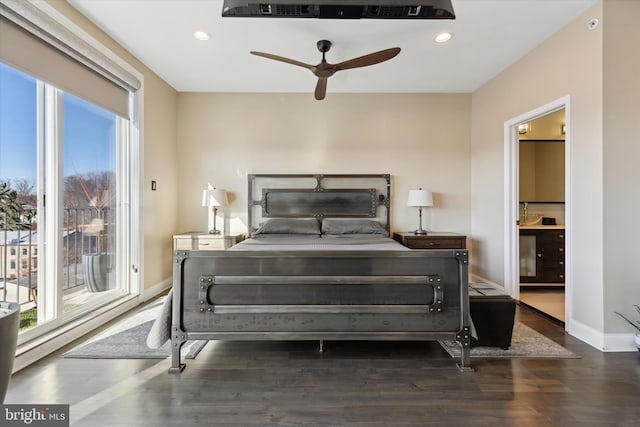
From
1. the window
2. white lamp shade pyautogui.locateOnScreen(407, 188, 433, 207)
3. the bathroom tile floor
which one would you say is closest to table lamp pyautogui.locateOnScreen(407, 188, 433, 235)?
white lamp shade pyautogui.locateOnScreen(407, 188, 433, 207)

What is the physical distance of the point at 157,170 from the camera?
3850 millimetres

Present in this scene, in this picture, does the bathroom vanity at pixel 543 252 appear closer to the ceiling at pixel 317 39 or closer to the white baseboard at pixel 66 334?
the ceiling at pixel 317 39

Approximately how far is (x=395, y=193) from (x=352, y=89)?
5.31ft

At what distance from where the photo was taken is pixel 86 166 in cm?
288

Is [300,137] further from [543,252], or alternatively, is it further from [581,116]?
[543,252]

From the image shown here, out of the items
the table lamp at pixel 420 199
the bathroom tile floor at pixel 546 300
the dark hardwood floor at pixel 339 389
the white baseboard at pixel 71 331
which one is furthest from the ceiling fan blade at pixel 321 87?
the bathroom tile floor at pixel 546 300

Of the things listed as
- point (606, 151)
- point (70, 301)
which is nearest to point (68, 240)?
point (70, 301)

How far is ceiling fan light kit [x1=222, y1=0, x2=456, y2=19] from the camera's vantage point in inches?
68.7

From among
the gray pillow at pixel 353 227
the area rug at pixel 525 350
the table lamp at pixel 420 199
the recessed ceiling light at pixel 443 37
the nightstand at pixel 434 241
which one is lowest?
the area rug at pixel 525 350

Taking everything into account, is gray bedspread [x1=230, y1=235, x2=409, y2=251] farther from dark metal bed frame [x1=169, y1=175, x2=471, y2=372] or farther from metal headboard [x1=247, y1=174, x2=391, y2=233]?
dark metal bed frame [x1=169, y1=175, x2=471, y2=372]

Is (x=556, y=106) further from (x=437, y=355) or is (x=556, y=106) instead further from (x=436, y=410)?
(x=436, y=410)

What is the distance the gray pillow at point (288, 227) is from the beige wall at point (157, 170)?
123 centimetres

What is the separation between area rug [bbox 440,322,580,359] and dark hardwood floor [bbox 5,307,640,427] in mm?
69

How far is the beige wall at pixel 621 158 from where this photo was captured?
2332 mm
